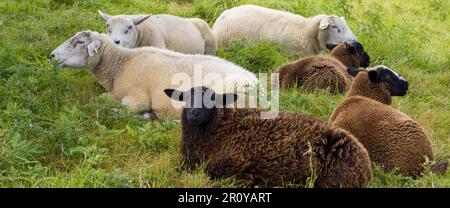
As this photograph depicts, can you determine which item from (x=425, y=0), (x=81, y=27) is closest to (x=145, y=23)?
(x=81, y=27)

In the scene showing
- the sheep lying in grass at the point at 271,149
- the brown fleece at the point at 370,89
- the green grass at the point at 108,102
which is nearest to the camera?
the sheep lying in grass at the point at 271,149

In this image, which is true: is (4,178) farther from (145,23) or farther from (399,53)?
(399,53)

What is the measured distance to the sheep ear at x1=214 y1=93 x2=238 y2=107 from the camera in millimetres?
6414

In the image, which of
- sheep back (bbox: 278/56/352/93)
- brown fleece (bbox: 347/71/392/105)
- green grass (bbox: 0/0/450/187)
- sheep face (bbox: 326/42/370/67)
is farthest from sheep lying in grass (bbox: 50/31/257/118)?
sheep face (bbox: 326/42/370/67)

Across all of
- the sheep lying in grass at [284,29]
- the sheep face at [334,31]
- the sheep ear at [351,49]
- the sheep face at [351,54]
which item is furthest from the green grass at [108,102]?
the sheep ear at [351,49]

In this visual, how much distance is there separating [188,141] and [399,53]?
6.42 meters

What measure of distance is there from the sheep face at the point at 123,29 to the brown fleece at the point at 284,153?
4.12 meters

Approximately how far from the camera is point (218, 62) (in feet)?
28.0

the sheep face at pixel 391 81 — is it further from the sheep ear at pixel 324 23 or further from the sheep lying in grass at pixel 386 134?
the sheep ear at pixel 324 23

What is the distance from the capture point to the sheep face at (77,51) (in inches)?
341

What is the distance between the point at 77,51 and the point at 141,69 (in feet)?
3.27

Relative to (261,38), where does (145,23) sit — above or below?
above

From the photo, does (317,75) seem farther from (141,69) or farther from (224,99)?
(224,99)

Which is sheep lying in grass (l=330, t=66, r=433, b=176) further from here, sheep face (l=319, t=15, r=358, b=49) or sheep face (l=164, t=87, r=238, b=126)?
sheep face (l=319, t=15, r=358, b=49)
